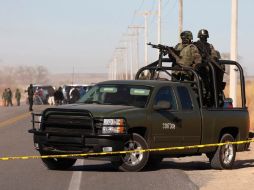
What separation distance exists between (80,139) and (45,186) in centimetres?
175

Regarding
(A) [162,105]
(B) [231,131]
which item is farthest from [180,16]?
(A) [162,105]

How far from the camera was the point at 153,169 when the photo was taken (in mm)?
14273

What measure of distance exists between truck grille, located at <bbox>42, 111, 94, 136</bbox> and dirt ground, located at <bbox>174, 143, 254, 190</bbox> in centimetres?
203

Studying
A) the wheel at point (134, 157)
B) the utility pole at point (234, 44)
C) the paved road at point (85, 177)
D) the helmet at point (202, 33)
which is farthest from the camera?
the utility pole at point (234, 44)

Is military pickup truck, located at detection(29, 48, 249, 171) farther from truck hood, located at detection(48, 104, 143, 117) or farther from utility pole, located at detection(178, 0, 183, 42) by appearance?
utility pole, located at detection(178, 0, 183, 42)

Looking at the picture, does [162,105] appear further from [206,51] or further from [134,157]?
[206,51]

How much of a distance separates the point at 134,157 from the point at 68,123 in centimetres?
131

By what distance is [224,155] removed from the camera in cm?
1509

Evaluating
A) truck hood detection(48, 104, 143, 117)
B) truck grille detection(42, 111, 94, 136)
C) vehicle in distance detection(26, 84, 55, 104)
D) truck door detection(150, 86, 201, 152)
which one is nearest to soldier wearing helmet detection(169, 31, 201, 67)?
truck door detection(150, 86, 201, 152)

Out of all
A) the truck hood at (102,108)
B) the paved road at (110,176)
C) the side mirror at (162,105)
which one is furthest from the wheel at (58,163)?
the side mirror at (162,105)

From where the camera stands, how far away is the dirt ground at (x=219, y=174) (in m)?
11.9

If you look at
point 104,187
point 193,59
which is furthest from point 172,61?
point 104,187

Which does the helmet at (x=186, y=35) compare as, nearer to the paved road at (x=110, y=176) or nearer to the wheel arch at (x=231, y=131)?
the wheel arch at (x=231, y=131)

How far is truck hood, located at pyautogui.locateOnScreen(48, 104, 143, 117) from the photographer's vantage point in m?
12.8
